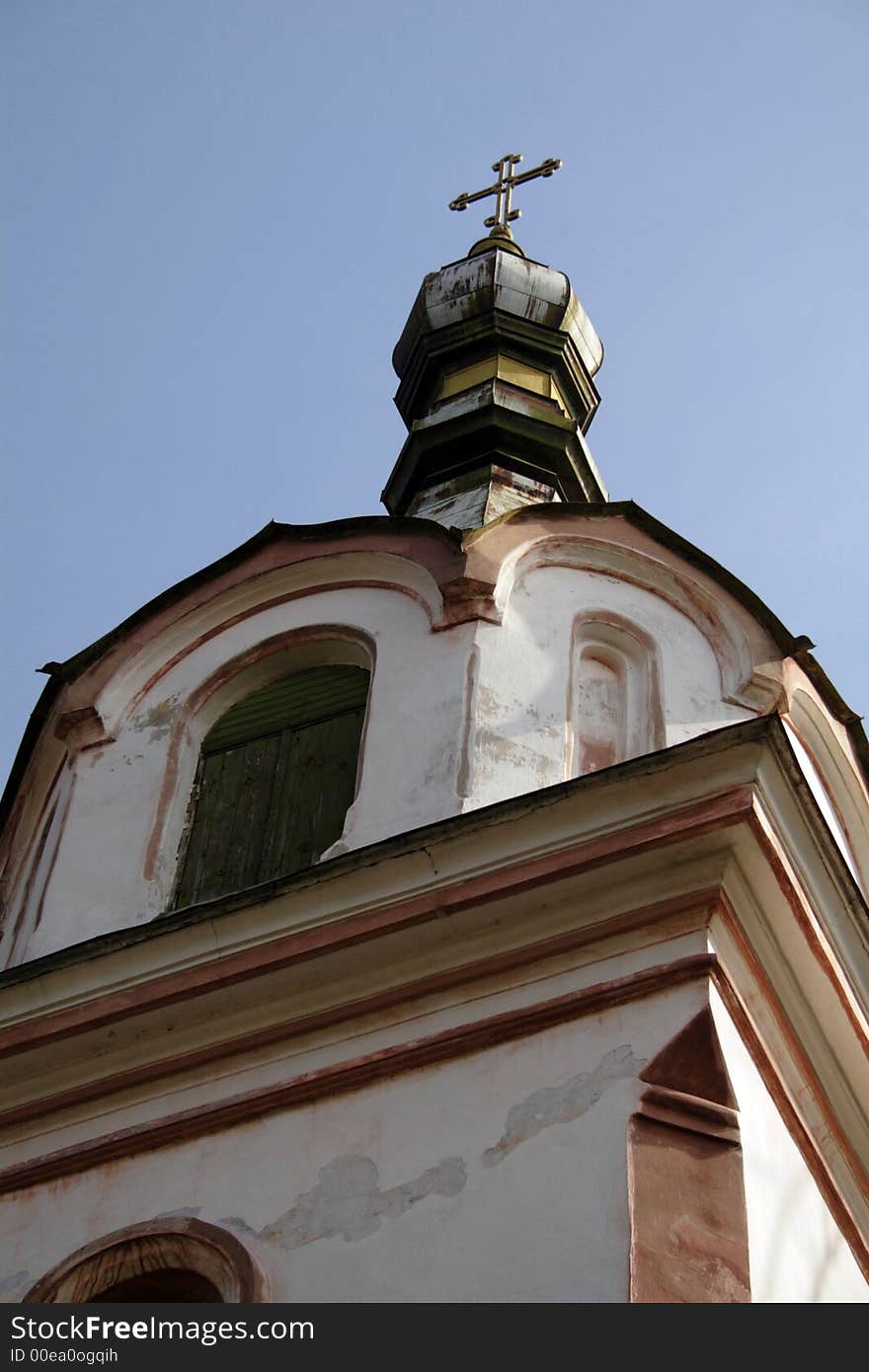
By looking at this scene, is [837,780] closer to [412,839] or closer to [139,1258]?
[412,839]

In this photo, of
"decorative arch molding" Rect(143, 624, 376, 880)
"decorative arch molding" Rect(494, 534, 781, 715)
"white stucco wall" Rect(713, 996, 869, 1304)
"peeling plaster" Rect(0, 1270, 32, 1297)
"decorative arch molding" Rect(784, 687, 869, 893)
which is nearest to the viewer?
"white stucco wall" Rect(713, 996, 869, 1304)

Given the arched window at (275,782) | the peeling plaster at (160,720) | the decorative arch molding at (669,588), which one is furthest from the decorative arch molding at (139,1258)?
the decorative arch molding at (669,588)

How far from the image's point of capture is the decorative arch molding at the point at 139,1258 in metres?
9.92

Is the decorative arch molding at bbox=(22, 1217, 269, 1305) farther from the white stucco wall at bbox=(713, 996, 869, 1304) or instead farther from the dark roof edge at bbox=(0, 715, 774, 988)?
the white stucco wall at bbox=(713, 996, 869, 1304)

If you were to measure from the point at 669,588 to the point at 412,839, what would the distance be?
3.12 meters

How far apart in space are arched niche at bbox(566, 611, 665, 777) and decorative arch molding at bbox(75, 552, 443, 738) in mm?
798

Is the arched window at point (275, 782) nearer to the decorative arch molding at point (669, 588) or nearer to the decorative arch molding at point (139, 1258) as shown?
the decorative arch molding at point (669, 588)

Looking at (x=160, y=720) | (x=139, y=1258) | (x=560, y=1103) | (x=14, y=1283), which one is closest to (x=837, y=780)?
(x=160, y=720)

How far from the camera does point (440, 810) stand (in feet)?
37.9

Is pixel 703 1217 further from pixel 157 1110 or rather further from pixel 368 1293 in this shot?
pixel 157 1110

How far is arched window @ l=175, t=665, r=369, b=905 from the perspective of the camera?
12.1 metres

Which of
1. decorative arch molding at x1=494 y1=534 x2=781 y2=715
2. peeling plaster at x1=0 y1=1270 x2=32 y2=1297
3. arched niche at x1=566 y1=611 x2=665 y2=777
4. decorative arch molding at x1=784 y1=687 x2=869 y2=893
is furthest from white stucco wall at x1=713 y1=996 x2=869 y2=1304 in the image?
decorative arch molding at x1=784 y1=687 x2=869 y2=893

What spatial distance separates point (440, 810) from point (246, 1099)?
170 centimetres
